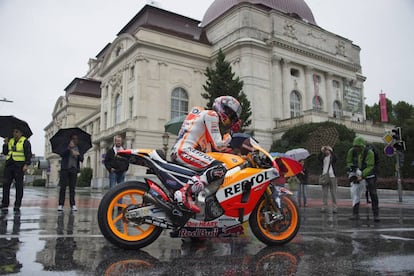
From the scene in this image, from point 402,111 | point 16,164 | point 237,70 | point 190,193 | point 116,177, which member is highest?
point 237,70

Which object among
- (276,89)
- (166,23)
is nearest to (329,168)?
(276,89)

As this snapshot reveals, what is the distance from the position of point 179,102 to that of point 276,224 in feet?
112

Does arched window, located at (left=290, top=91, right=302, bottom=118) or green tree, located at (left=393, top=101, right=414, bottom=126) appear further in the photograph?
green tree, located at (left=393, top=101, right=414, bottom=126)

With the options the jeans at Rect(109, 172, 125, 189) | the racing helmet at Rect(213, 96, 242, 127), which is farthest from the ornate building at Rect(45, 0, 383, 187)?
the racing helmet at Rect(213, 96, 242, 127)

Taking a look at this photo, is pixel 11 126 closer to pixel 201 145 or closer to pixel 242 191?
pixel 201 145

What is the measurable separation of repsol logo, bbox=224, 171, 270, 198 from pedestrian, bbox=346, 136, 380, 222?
4.46 m

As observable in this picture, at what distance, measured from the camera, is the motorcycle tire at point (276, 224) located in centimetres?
404

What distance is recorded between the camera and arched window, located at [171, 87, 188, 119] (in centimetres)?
3738

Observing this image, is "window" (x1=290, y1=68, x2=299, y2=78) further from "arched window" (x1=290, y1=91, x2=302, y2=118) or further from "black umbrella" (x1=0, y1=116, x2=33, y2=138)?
"black umbrella" (x1=0, y1=116, x2=33, y2=138)

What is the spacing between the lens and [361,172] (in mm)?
7918

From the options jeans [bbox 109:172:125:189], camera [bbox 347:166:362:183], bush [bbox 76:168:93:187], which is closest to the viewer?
camera [bbox 347:166:362:183]

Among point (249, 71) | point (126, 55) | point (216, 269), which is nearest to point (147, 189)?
point (216, 269)

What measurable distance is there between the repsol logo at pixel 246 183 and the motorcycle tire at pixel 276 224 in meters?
0.28

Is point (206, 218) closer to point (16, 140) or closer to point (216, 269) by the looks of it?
point (216, 269)
